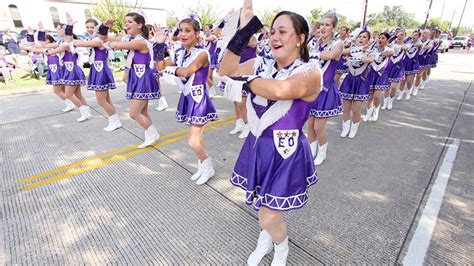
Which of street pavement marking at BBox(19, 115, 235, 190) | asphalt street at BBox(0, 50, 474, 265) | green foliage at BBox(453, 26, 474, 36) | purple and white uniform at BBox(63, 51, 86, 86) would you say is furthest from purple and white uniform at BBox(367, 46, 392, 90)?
green foliage at BBox(453, 26, 474, 36)

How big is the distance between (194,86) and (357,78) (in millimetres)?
3167

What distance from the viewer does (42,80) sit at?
10.9 metres

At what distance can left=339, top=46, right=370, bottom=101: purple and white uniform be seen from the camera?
5094mm

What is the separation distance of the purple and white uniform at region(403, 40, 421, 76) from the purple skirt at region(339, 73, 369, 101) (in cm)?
325

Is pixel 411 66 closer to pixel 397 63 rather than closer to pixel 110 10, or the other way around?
pixel 397 63

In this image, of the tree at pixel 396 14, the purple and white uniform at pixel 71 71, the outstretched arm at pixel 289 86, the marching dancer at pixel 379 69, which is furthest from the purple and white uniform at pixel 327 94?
the tree at pixel 396 14

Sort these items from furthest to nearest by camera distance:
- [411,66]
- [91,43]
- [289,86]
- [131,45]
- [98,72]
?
[411,66] → [98,72] → [91,43] → [131,45] → [289,86]

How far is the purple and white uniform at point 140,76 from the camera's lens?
15.0ft

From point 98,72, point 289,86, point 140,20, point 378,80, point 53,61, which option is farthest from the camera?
point 53,61

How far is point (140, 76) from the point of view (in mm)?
4613

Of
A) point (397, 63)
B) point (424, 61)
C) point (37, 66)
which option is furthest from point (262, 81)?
point (37, 66)

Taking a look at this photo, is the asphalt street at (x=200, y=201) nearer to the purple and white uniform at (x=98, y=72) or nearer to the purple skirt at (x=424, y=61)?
the purple and white uniform at (x=98, y=72)

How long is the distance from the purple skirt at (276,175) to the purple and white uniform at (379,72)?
4.26 m

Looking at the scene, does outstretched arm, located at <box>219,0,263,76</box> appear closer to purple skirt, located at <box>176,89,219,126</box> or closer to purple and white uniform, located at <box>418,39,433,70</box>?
purple skirt, located at <box>176,89,219,126</box>
